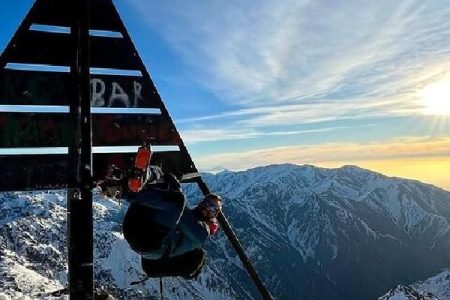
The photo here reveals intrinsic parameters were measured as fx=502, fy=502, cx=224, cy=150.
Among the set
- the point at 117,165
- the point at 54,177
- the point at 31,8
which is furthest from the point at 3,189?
the point at 31,8

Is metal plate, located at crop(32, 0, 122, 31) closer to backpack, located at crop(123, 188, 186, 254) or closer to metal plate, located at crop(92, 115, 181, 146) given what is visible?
metal plate, located at crop(92, 115, 181, 146)

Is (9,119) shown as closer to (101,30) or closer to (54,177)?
Result: (54,177)

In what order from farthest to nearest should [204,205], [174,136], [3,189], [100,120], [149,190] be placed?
[174,136]
[100,120]
[3,189]
[204,205]
[149,190]

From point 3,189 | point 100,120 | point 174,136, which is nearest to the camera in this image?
point 3,189

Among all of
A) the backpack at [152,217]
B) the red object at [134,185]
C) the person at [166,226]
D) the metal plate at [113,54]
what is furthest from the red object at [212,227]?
the metal plate at [113,54]

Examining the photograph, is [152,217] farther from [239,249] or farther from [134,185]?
[239,249]

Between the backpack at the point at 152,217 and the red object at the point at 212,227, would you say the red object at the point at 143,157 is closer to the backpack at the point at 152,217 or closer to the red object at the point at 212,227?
the backpack at the point at 152,217

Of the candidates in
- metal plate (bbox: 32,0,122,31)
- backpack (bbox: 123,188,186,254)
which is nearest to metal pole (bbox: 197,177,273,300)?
backpack (bbox: 123,188,186,254)

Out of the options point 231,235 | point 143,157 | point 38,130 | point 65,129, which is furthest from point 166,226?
point 231,235
